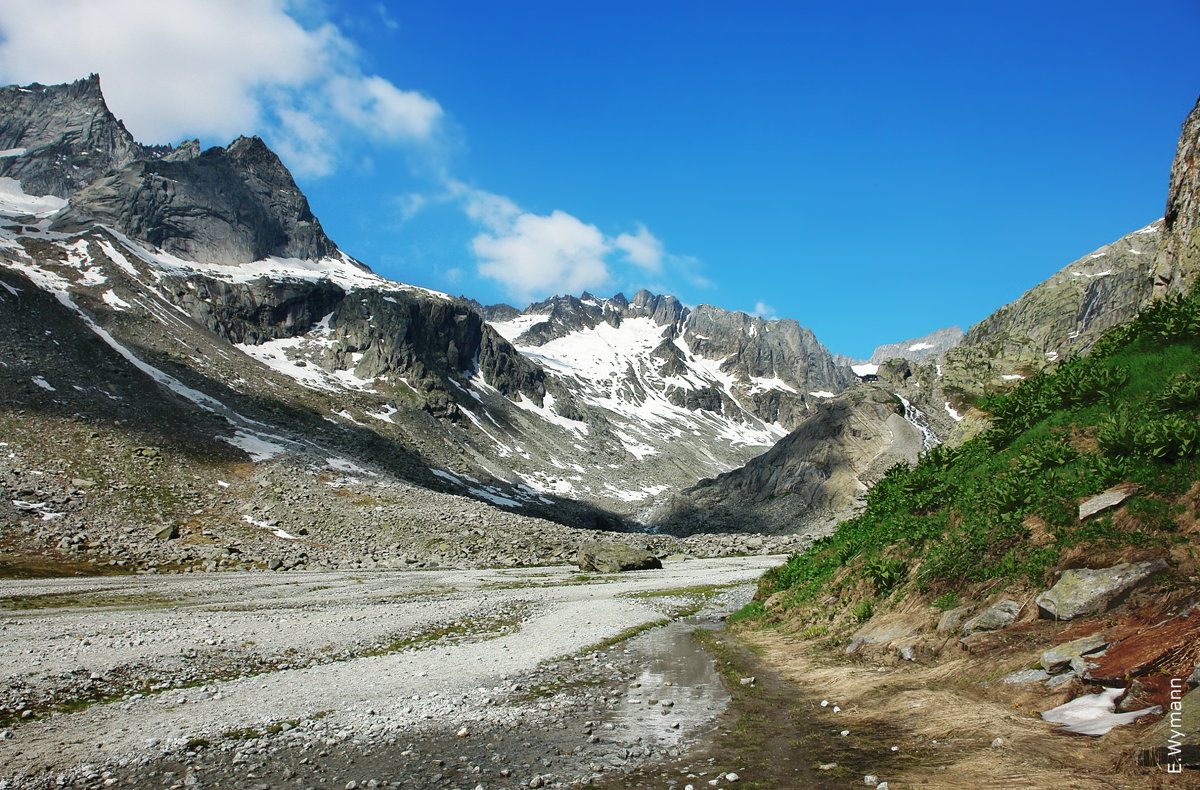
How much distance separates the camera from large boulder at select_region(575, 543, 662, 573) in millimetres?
65562

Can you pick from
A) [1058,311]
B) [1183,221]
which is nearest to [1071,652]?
[1183,221]

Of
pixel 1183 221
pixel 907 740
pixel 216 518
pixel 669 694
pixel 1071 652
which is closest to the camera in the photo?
pixel 907 740

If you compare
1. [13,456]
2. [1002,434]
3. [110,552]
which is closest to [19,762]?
[1002,434]

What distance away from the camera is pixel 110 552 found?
55.2 m

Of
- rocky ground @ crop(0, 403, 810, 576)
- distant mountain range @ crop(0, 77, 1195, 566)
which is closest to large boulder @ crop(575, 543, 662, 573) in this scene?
rocky ground @ crop(0, 403, 810, 576)

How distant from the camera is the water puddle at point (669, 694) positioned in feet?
41.6

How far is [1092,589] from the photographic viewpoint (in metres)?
11.6

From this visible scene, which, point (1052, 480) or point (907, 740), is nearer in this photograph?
point (907, 740)

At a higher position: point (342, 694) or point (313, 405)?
point (313, 405)

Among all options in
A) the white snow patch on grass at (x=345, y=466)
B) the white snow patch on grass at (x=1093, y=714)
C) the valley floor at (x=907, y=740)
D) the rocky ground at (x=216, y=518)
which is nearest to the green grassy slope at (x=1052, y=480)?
the valley floor at (x=907, y=740)

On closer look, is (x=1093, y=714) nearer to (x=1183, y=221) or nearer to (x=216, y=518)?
(x=1183, y=221)

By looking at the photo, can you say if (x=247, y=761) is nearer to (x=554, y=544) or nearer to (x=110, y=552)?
(x=110, y=552)

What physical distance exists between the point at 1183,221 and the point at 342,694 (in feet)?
115

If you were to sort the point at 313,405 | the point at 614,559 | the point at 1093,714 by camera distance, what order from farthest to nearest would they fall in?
1. the point at 313,405
2. the point at 614,559
3. the point at 1093,714
